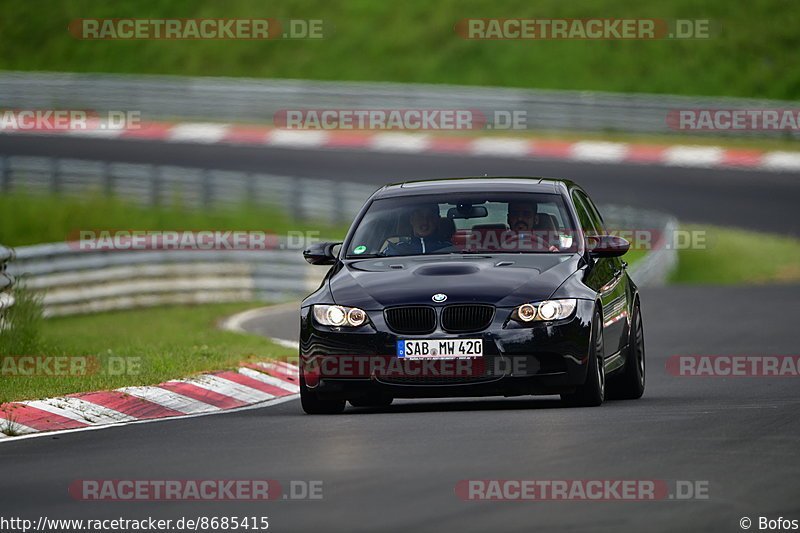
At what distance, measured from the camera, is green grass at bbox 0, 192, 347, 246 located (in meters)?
Result: 31.2

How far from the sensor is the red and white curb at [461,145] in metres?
39.2

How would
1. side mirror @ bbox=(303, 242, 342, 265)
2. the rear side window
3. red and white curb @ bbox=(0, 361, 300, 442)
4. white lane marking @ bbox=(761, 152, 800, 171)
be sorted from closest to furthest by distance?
1. red and white curb @ bbox=(0, 361, 300, 442)
2. side mirror @ bbox=(303, 242, 342, 265)
3. the rear side window
4. white lane marking @ bbox=(761, 152, 800, 171)

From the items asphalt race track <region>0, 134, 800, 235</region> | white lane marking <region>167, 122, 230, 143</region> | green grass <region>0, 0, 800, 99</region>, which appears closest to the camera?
asphalt race track <region>0, 134, 800, 235</region>

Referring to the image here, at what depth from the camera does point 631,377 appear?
1274 centimetres

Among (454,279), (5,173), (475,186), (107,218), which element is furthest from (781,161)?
(454,279)

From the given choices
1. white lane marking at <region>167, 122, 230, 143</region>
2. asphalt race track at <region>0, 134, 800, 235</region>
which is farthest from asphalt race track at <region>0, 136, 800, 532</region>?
white lane marking at <region>167, 122, 230, 143</region>

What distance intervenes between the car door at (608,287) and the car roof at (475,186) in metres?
0.26

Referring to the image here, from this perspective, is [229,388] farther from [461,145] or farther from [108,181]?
[461,145]

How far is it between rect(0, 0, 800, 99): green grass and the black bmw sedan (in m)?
35.1

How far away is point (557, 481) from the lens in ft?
26.0

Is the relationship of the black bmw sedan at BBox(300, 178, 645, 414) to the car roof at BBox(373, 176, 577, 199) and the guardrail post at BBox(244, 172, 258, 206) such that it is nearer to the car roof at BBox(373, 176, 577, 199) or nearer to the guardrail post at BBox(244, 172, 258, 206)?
the car roof at BBox(373, 176, 577, 199)

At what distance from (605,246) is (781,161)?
2755 cm

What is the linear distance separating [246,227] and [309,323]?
21.8 m

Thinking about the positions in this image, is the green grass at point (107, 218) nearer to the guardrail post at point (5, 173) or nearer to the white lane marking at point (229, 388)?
the guardrail post at point (5, 173)
